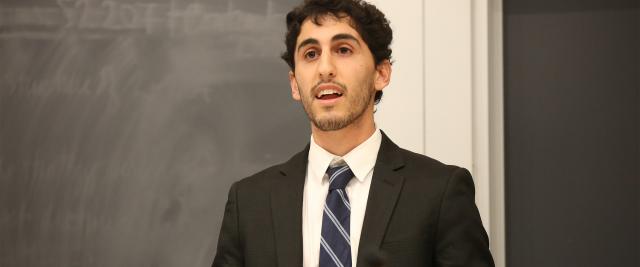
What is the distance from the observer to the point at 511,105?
2.28 meters

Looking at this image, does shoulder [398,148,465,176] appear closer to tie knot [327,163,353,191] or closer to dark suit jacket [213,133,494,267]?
dark suit jacket [213,133,494,267]

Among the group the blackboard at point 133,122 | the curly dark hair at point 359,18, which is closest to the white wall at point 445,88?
the blackboard at point 133,122

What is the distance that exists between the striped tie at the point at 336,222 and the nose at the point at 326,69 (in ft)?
0.58

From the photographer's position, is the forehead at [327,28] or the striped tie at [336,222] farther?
the forehead at [327,28]

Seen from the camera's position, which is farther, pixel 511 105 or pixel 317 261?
pixel 511 105

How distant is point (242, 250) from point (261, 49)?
2.66 ft

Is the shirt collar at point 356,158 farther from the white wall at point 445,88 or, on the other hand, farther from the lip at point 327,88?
the white wall at point 445,88

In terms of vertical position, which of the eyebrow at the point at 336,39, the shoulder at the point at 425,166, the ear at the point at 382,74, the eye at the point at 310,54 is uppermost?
the eyebrow at the point at 336,39

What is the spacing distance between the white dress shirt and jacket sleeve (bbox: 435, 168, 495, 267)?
0.16 meters

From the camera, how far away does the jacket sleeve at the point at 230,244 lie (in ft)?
5.42

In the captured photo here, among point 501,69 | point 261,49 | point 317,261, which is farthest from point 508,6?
point 317,261

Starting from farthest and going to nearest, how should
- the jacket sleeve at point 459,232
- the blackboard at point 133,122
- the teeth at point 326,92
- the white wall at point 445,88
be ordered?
the blackboard at point 133,122
the white wall at point 445,88
the teeth at point 326,92
the jacket sleeve at point 459,232

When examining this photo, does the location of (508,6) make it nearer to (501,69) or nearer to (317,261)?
(501,69)

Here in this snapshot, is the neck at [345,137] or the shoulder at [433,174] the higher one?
the neck at [345,137]
